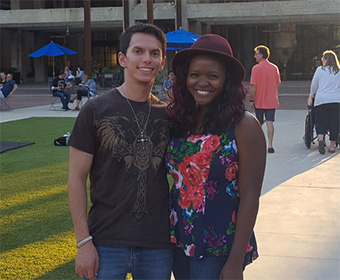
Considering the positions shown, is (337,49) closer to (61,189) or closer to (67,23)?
(67,23)

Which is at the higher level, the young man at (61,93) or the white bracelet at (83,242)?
the white bracelet at (83,242)

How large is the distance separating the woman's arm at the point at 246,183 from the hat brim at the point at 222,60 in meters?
0.24

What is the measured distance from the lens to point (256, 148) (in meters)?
2.32

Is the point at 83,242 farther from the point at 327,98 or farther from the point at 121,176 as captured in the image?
the point at 327,98

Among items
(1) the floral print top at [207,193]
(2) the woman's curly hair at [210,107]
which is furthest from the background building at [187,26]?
(1) the floral print top at [207,193]

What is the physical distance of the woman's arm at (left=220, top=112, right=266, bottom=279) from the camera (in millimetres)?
2322

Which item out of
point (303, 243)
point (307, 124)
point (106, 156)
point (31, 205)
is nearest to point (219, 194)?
point (106, 156)

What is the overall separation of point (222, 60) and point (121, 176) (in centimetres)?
68

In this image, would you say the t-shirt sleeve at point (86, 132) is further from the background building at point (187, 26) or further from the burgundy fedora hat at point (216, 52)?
the background building at point (187, 26)

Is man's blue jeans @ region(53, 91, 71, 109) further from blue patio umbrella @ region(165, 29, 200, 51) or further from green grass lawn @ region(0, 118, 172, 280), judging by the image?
green grass lawn @ region(0, 118, 172, 280)

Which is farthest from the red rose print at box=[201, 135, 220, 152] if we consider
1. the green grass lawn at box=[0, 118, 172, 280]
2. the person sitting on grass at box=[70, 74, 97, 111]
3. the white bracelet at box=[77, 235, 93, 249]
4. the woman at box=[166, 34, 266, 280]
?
the person sitting on grass at box=[70, 74, 97, 111]

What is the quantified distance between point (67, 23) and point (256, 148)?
1324 inches

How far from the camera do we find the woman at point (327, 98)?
32.0 feet

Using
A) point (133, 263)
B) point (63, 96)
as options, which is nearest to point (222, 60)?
point (133, 263)
